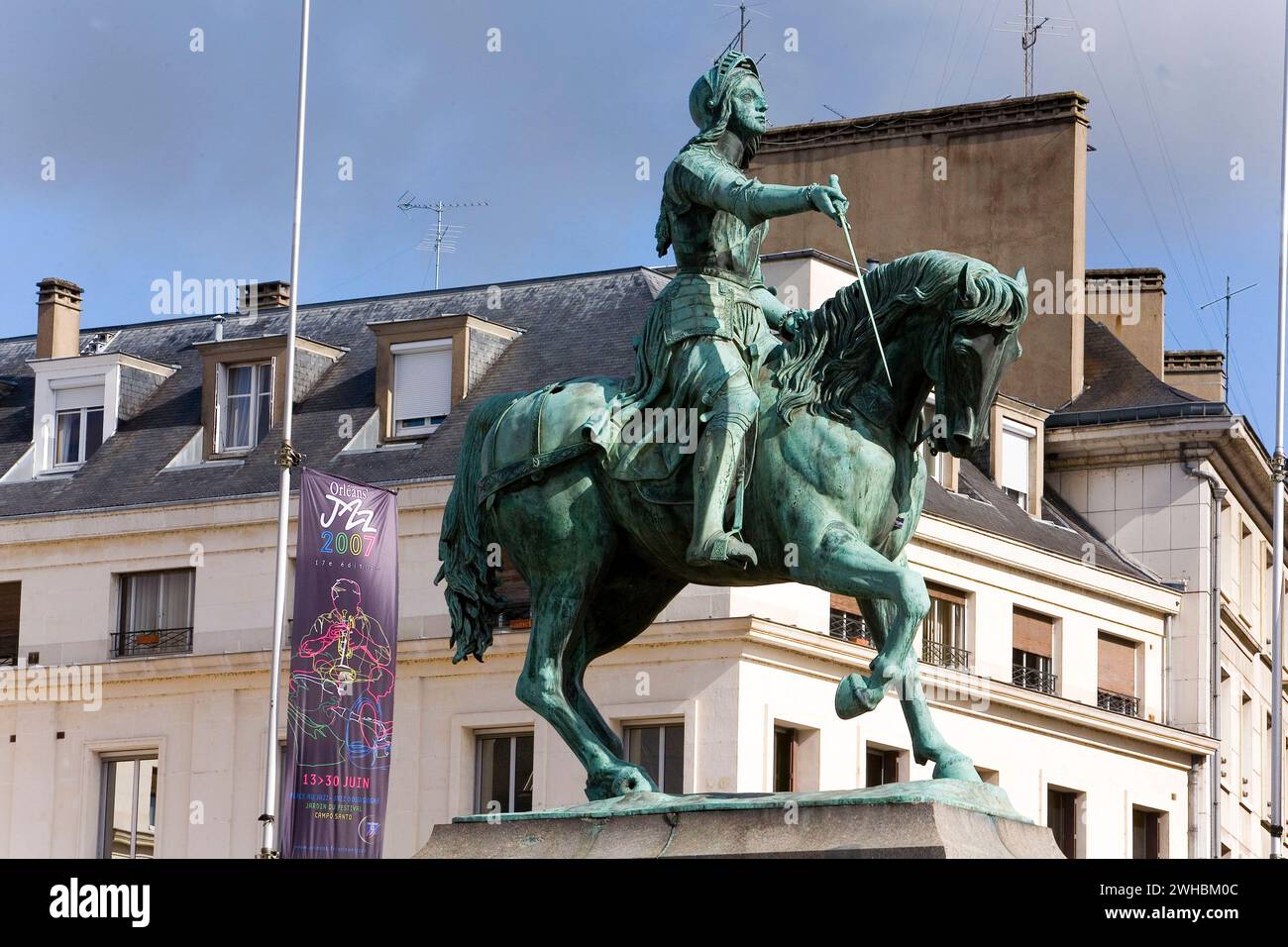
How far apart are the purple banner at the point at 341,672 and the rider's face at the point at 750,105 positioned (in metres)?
22.4

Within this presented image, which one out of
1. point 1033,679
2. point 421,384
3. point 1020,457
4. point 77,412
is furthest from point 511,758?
point 1020,457

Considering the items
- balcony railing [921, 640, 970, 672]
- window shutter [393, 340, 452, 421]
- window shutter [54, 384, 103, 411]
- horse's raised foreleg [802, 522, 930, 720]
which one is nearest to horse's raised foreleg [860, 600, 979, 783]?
horse's raised foreleg [802, 522, 930, 720]

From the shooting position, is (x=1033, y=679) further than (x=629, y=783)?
Yes

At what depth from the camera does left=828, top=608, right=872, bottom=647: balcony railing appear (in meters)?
44.2

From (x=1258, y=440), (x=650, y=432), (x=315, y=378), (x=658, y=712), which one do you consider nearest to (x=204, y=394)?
(x=315, y=378)

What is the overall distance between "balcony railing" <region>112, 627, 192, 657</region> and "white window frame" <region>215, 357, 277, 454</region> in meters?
3.33

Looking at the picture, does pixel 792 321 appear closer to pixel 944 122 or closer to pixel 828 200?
pixel 828 200

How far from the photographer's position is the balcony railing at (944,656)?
45656 millimetres

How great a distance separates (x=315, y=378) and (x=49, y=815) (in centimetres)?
808

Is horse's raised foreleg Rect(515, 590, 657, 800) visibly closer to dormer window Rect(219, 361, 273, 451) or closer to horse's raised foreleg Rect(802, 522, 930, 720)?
horse's raised foreleg Rect(802, 522, 930, 720)

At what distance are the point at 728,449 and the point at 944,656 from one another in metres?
30.8

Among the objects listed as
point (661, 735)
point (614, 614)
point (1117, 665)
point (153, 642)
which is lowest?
point (614, 614)

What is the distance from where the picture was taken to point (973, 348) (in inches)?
607

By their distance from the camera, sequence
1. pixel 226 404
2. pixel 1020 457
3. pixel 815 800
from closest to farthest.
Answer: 1. pixel 815 800
2. pixel 226 404
3. pixel 1020 457
